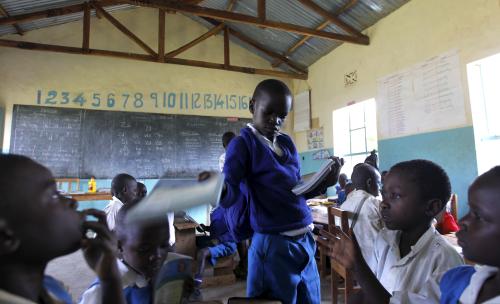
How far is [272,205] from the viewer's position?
37.9 inches

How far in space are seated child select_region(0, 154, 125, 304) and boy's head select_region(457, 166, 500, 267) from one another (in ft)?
2.48

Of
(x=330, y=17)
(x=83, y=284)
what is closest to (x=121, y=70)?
(x=330, y=17)

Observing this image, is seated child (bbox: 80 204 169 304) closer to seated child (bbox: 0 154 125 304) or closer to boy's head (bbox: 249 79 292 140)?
seated child (bbox: 0 154 125 304)

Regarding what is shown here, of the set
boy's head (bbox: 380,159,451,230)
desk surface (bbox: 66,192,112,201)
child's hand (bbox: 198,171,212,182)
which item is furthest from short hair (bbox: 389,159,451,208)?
desk surface (bbox: 66,192,112,201)

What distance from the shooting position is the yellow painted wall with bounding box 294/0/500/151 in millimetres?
2906

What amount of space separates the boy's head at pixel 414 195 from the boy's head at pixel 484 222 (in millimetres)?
299

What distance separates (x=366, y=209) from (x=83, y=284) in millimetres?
2645

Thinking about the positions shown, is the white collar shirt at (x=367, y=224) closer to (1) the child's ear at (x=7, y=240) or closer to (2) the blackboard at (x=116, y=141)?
(1) the child's ear at (x=7, y=240)

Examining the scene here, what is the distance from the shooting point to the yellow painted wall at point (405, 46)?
291 centimetres

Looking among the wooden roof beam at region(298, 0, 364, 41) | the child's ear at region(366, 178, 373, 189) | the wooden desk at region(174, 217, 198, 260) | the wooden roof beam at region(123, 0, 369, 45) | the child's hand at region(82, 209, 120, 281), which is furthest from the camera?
the wooden roof beam at region(298, 0, 364, 41)

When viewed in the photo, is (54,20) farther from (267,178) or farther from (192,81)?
(267,178)

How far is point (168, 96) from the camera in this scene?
18.5 feet

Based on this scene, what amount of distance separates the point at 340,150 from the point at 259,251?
443 cm

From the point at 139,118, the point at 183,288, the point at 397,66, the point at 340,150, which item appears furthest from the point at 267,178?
the point at 139,118
